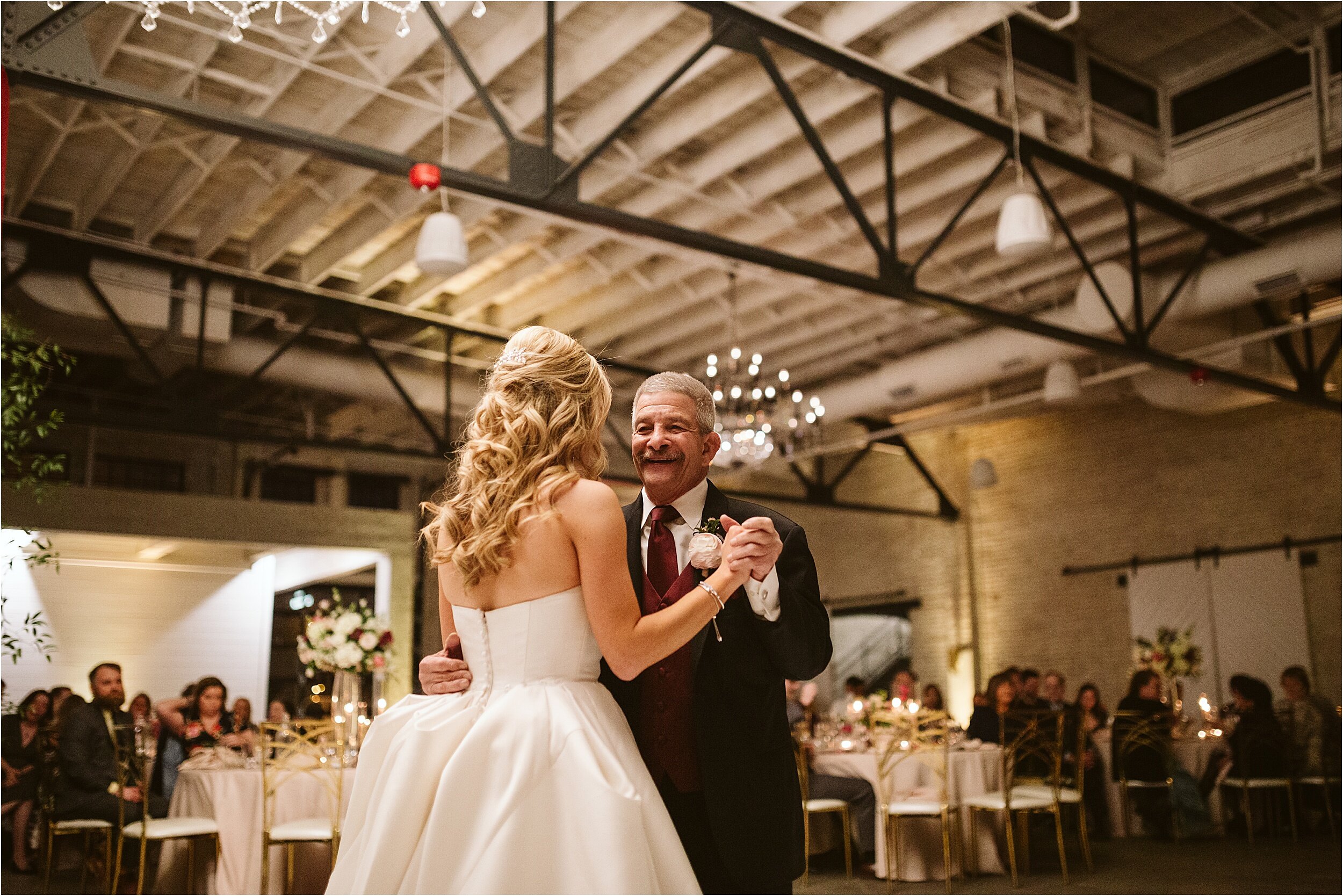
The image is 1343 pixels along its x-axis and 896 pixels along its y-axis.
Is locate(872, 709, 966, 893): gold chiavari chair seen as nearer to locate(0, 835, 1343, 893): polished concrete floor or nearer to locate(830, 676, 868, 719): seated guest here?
locate(0, 835, 1343, 893): polished concrete floor

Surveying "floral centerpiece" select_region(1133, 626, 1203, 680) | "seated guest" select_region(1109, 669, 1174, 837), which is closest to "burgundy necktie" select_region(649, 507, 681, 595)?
"seated guest" select_region(1109, 669, 1174, 837)

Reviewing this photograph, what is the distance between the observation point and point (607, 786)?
6.12 feet

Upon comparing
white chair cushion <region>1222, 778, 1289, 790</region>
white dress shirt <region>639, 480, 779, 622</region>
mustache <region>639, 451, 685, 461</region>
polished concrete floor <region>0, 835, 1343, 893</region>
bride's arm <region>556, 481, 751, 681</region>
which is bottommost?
polished concrete floor <region>0, 835, 1343, 893</region>

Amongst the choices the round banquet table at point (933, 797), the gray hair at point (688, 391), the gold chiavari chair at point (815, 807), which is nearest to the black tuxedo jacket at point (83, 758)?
the gold chiavari chair at point (815, 807)

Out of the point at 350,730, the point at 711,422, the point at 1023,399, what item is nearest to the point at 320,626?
the point at 350,730

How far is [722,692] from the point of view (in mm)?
2131

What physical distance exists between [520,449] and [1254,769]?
873 cm

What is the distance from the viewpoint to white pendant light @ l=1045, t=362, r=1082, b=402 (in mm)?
10297

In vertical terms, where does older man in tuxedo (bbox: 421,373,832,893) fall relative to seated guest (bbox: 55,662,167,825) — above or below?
above

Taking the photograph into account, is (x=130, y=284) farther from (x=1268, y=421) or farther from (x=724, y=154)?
(x=1268, y=421)

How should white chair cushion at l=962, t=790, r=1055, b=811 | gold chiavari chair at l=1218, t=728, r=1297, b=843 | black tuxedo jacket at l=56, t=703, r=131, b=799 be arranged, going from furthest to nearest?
gold chiavari chair at l=1218, t=728, r=1297, b=843, white chair cushion at l=962, t=790, r=1055, b=811, black tuxedo jacket at l=56, t=703, r=131, b=799

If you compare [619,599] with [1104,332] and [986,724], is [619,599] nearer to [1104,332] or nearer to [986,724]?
[986,724]

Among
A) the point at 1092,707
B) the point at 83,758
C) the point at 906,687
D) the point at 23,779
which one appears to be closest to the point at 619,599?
the point at 83,758

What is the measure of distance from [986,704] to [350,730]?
4.66 meters
